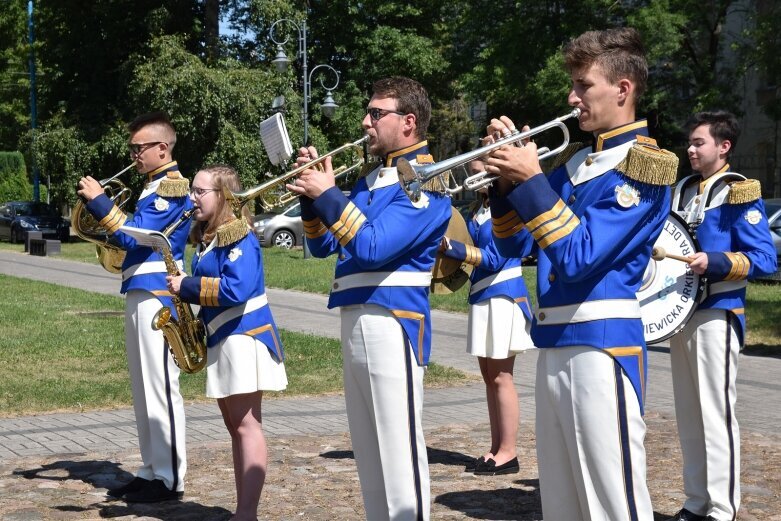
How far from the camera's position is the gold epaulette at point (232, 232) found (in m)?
5.42

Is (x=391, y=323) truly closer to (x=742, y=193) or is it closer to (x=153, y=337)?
(x=742, y=193)

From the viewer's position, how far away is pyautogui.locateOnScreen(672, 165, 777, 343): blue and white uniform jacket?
215 inches

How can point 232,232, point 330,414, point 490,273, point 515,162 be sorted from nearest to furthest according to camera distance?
point 515,162
point 232,232
point 490,273
point 330,414

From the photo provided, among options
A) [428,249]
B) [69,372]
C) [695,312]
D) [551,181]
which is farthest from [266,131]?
[69,372]

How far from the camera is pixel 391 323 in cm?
443

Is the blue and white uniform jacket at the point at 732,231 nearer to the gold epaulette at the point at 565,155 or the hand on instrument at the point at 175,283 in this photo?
the gold epaulette at the point at 565,155

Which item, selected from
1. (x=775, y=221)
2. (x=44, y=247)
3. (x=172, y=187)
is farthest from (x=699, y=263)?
(x=44, y=247)

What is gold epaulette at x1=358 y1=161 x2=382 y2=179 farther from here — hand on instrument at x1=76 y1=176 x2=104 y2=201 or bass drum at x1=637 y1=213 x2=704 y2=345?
hand on instrument at x1=76 y1=176 x2=104 y2=201

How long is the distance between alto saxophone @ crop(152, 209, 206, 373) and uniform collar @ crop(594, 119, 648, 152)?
8.60 feet

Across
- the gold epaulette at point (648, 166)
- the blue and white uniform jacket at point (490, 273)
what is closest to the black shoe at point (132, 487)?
the blue and white uniform jacket at point (490, 273)

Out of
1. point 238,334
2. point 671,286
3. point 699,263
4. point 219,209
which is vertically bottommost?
point 238,334

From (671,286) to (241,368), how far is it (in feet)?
6.72

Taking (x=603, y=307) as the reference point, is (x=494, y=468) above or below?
below

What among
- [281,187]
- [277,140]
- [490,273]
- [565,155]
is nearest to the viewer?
[565,155]
